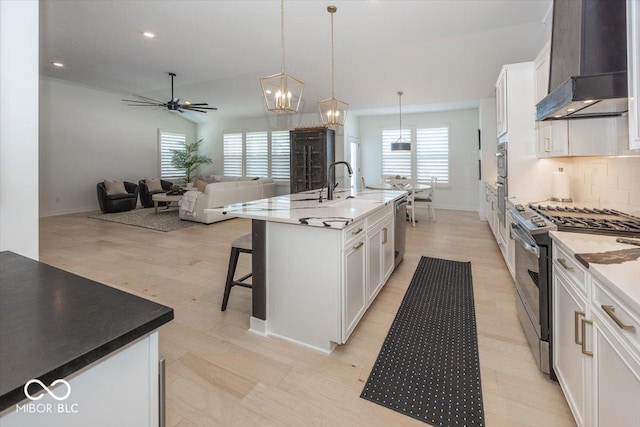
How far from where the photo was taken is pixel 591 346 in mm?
1197

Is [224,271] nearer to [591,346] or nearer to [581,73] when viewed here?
[591,346]

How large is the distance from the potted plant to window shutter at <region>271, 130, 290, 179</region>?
2.44 m

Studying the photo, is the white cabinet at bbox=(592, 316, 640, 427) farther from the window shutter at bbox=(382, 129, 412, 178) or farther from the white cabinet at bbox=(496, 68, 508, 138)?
the window shutter at bbox=(382, 129, 412, 178)

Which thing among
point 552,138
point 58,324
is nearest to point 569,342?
point 58,324

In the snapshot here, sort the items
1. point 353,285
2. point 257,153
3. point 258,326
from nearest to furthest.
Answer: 1. point 353,285
2. point 258,326
3. point 257,153

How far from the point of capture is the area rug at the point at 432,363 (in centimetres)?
156

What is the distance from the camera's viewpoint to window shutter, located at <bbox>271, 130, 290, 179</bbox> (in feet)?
30.7

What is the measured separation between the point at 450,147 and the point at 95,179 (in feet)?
30.5

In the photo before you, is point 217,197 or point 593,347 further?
point 217,197

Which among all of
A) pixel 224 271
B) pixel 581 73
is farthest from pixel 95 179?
pixel 581 73

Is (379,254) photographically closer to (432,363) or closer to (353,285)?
(353,285)

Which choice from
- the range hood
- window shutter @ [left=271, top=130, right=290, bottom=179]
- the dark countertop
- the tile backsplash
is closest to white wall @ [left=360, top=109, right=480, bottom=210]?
window shutter @ [left=271, top=130, right=290, bottom=179]

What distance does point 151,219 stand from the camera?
6.66 meters

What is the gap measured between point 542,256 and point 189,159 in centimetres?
1034
